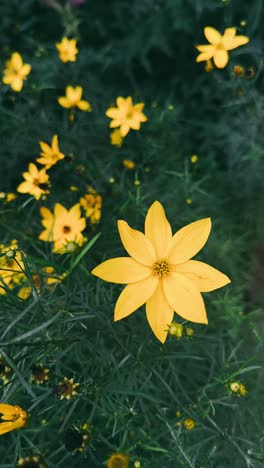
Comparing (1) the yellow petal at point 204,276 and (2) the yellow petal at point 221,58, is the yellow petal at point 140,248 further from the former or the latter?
(2) the yellow petal at point 221,58

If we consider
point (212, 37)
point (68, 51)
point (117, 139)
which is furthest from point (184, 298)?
point (68, 51)

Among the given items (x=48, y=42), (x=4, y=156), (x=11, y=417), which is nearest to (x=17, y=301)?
(x=11, y=417)

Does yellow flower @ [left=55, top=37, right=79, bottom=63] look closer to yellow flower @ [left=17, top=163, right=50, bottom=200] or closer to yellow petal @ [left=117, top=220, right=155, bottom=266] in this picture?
yellow flower @ [left=17, top=163, right=50, bottom=200]

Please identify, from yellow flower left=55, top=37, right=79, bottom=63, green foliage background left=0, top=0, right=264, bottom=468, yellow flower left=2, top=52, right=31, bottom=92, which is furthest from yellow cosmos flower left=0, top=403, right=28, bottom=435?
yellow flower left=55, top=37, right=79, bottom=63

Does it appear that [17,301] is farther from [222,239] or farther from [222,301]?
[222,239]

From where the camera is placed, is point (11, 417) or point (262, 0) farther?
point (262, 0)

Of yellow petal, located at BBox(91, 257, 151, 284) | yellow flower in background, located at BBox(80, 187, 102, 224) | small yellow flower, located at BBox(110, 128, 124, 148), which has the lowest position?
yellow petal, located at BBox(91, 257, 151, 284)

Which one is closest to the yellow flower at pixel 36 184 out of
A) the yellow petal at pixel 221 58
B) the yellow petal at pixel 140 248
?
the yellow petal at pixel 140 248
